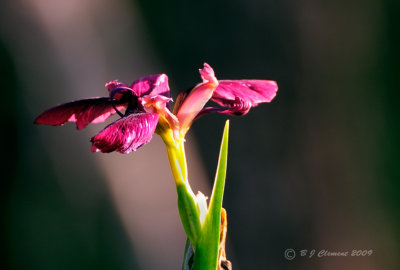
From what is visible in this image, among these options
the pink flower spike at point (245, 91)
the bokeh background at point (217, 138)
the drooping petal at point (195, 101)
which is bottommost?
the bokeh background at point (217, 138)

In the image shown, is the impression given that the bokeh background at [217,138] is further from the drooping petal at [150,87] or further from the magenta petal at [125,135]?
the magenta petal at [125,135]

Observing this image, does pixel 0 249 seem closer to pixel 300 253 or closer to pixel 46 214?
pixel 46 214

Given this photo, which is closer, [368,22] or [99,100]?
[99,100]

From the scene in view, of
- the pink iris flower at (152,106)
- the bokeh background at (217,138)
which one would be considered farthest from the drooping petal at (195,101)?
the bokeh background at (217,138)

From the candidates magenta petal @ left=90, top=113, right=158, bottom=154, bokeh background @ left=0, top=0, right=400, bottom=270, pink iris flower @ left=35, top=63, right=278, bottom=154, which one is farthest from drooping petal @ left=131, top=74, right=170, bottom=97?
bokeh background @ left=0, top=0, right=400, bottom=270

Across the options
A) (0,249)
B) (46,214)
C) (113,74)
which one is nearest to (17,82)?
(113,74)

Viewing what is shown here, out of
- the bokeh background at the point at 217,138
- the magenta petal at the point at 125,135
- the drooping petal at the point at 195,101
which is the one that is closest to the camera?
the magenta petal at the point at 125,135

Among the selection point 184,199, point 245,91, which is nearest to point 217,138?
point 245,91
